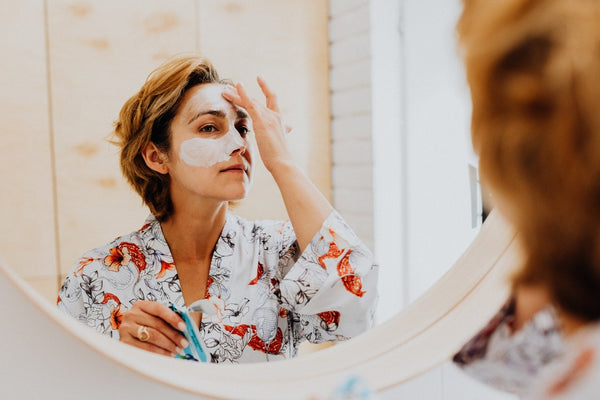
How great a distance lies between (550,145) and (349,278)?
0.26 meters

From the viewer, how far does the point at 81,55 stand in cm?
41

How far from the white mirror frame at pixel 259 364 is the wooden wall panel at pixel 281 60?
16 cm

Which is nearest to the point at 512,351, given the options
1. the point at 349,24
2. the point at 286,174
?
the point at 286,174

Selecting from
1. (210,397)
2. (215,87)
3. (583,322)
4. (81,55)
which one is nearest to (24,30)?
(81,55)

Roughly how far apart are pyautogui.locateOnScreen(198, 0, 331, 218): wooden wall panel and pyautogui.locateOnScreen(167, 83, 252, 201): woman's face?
0.07ft

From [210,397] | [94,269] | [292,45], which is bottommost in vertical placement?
[210,397]

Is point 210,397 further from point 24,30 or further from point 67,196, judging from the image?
point 24,30

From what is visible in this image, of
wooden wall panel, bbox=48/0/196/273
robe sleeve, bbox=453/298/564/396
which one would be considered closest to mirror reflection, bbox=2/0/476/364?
wooden wall panel, bbox=48/0/196/273

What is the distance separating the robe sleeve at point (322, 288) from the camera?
496 mm

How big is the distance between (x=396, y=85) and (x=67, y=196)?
398mm

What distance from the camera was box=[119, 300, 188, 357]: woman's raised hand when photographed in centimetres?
42

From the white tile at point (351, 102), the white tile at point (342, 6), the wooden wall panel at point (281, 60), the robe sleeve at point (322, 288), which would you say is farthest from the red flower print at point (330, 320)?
the white tile at point (342, 6)

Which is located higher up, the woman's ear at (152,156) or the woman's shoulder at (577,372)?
the woman's ear at (152,156)

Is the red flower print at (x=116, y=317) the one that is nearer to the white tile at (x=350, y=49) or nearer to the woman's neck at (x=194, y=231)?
the woman's neck at (x=194, y=231)
